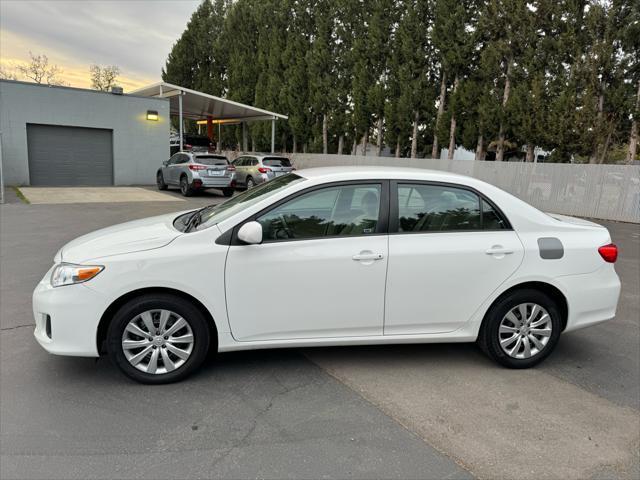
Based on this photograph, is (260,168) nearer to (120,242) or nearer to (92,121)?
(92,121)

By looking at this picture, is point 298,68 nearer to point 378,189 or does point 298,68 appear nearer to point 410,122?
point 410,122

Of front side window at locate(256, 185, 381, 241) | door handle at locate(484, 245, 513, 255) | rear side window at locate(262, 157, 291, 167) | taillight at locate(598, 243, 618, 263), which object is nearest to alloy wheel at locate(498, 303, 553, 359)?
door handle at locate(484, 245, 513, 255)

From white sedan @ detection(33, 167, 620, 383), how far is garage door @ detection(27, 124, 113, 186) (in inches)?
711

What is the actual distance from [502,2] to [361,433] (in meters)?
21.7

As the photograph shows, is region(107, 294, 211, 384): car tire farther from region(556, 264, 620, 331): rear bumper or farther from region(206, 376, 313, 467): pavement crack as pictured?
region(556, 264, 620, 331): rear bumper

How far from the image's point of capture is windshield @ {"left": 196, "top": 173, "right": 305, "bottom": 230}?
358cm

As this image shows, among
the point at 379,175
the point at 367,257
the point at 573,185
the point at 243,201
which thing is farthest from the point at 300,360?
the point at 573,185

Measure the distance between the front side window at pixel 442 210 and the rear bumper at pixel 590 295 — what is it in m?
0.73

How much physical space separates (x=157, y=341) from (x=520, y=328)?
276cm

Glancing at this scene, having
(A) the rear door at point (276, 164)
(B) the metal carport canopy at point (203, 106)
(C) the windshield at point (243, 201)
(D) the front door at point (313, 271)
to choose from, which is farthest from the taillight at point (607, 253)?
(B) the metal carport canopy at point (203, 106)

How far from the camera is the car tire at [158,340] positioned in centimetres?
321

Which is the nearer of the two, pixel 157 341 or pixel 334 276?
pixel 157 341

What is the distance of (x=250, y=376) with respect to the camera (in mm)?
3547

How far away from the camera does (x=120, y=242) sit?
11.2 ft
